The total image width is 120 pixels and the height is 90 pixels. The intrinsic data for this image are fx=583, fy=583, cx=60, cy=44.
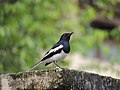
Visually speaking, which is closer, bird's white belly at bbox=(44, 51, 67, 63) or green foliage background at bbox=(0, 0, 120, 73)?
bird's white belly at bbox=(44, 51, 67, 63)

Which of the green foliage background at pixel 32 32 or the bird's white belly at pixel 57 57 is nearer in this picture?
the bird's white belly at pixel 57 57

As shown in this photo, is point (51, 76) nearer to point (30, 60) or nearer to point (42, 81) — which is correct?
point (42, 81)

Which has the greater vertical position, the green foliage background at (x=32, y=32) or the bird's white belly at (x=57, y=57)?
the green foliage background at (x=32, y=32)

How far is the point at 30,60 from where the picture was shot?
13.8m

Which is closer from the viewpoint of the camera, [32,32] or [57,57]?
[57,57]

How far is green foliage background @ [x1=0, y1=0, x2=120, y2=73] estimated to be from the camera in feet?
44.7

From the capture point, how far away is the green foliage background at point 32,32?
13.6 meters

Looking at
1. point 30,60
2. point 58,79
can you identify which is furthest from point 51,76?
point 30,60

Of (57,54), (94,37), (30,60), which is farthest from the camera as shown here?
(94,37)

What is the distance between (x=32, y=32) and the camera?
15719 mm

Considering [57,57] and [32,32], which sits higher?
[32,32]

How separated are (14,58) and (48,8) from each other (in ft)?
7.73

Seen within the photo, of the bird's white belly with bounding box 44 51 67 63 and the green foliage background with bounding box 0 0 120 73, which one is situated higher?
the green foliage background with bounding box 0 0 120 73

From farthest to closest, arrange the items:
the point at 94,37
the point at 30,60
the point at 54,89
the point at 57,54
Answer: the point at 94,37, the point at 30,60, the point at 57,54, the point at 54,89
